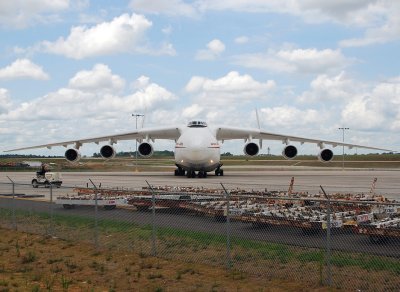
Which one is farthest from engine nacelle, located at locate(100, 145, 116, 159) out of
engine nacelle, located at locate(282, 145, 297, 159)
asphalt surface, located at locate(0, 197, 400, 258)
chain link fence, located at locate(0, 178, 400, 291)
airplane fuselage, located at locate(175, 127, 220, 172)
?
asphalt surface, located at locate(0, 197, 400, 258)

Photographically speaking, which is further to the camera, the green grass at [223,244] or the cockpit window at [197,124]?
the cockpit window at [197,124]

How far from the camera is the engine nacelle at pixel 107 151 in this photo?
39375mm

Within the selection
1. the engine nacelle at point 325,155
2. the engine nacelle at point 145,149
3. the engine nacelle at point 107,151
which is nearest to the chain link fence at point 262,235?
the engine nacelle at point 145,149

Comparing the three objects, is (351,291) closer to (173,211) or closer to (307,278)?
(307,278)

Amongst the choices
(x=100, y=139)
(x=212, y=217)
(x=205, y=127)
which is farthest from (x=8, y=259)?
(x=100, y=139)

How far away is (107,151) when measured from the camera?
130ft

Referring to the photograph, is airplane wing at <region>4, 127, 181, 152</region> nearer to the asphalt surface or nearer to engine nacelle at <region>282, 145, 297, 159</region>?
engine nacelle at <region>282, 145, 297, 159</region>

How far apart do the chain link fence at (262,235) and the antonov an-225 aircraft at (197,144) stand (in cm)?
1711

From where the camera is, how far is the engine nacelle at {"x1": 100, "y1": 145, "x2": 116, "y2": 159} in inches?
1550

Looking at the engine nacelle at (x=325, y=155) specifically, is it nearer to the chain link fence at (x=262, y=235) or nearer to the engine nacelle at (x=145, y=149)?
the engine nacelle at (x=145, y=149)

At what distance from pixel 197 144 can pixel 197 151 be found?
436mm

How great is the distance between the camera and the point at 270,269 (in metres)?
9.25

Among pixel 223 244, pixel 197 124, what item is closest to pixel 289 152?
pixel 197 124

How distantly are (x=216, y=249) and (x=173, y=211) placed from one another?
4101 mm
